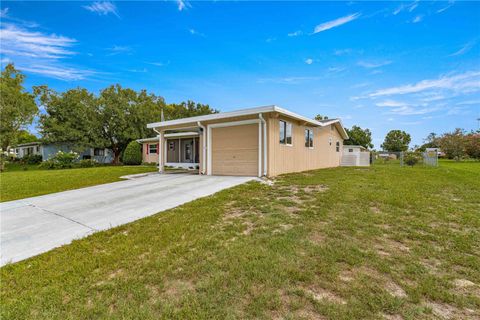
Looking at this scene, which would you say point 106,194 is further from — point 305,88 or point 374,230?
point 305,88

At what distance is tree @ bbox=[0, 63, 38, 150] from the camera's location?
19375 millimetres

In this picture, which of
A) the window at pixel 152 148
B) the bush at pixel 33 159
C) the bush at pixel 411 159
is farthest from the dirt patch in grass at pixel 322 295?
the bush at pixel 33 159

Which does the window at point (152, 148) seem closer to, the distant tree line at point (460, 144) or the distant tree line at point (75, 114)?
the distant tree line at point (75, 114)

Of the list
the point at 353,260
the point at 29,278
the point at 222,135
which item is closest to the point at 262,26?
the point at 222,135

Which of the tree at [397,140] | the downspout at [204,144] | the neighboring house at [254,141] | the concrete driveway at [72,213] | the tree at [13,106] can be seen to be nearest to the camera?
the concrete driveway at [72,213]

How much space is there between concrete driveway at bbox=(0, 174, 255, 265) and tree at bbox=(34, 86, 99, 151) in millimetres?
17848

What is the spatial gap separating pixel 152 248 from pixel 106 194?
4.55 m

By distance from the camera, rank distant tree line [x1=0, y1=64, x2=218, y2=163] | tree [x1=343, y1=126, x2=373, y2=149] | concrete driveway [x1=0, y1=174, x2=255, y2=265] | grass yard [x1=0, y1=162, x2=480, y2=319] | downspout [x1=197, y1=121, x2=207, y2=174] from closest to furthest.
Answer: grass yard [x1=0, y1=162, x2=480, y2=319], concrete driveway [x1=0, y1=174, x2=255, y2=265], downspout [x1=197, y1=121, x2=207, y2=174], distant tree line [x1=0, y1=64, x2=218, y2=163], tree [x1=343, y1=126, x2=373, y2=149]

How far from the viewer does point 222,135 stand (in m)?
10.4

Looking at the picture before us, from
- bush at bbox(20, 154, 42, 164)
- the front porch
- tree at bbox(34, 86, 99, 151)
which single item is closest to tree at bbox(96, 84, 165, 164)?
tree at bbox(34, 86, 99, 151)

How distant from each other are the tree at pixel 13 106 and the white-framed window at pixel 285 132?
23330mm

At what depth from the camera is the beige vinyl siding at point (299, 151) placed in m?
9.19

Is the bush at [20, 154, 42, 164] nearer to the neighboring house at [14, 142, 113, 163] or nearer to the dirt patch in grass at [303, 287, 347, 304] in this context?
the neighboring house at [14, 142, 113, 163]

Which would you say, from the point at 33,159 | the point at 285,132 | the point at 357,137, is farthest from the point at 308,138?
the point at 357,137
